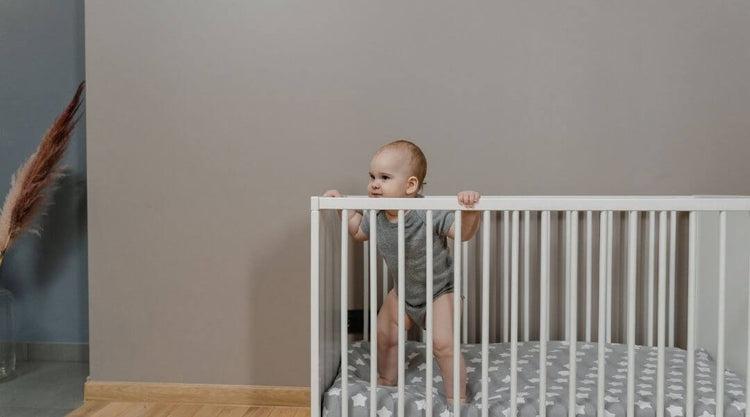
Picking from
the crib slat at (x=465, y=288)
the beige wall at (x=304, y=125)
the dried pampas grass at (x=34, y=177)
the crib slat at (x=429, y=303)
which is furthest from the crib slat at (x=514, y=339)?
the dried pampas grass at (x=34, y=177)

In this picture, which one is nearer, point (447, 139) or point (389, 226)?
point (389, 226)

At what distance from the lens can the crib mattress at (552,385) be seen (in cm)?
136

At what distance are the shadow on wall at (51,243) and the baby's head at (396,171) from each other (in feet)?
4.23

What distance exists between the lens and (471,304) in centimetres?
193

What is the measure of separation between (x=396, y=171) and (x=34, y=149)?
1477 mm

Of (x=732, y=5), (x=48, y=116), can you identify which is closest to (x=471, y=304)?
(x=732, y=5)

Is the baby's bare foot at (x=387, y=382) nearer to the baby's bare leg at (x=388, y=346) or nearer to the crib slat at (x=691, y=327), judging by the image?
the baby's bare leg at (x=388, y=346)

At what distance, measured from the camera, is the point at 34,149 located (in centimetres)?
233

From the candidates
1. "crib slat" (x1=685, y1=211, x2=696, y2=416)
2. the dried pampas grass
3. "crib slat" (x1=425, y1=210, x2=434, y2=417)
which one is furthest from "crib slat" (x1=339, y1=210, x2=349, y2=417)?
the dried pampas grass

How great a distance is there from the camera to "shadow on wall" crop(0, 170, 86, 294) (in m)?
2.32

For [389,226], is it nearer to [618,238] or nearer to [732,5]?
[618,238]

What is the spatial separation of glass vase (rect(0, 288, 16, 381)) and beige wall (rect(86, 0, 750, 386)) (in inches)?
15.4

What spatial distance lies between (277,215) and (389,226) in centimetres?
54

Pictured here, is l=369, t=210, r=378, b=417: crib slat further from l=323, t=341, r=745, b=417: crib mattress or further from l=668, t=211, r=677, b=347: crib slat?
l=668, t=211, r=677, b=347: crib slat
